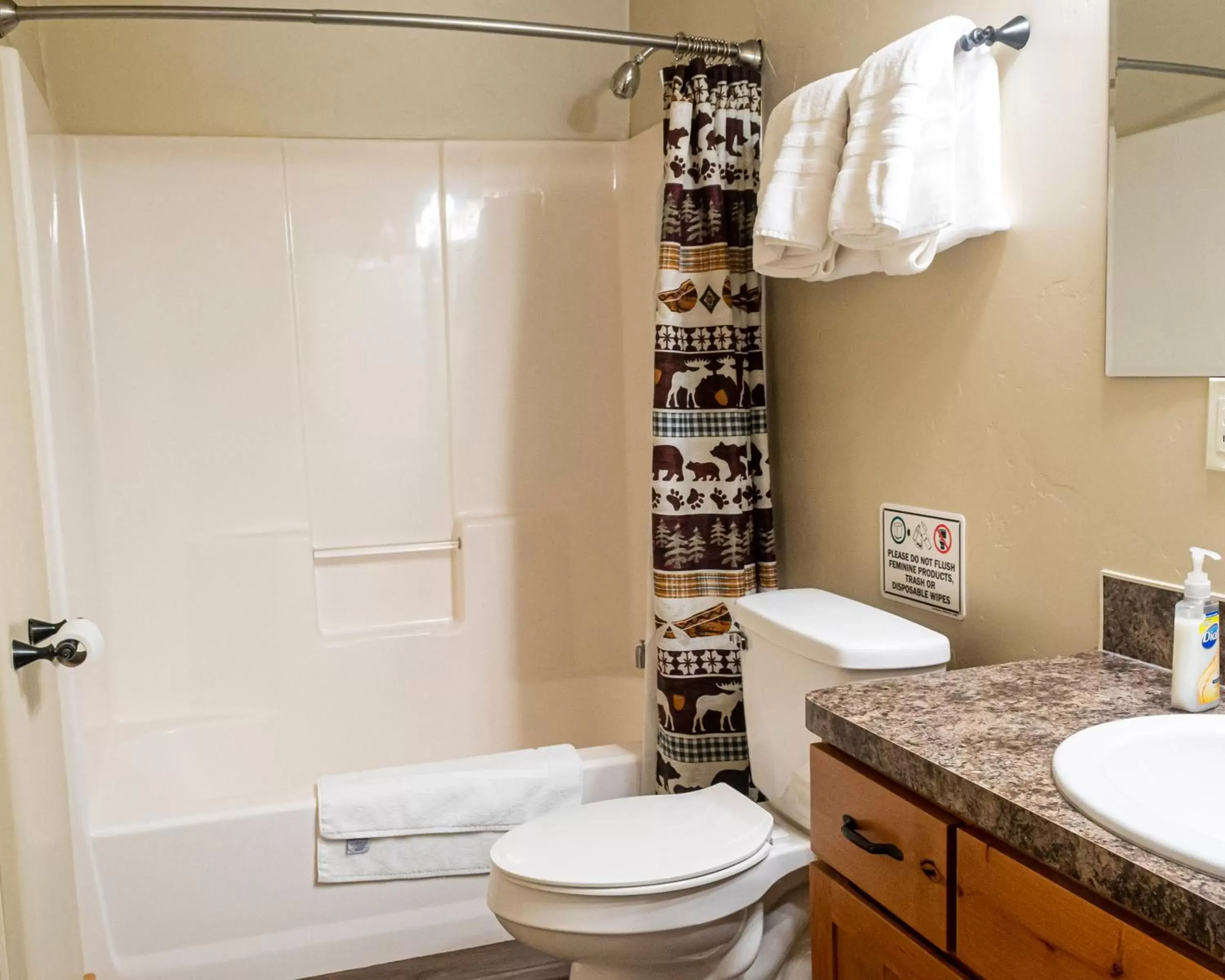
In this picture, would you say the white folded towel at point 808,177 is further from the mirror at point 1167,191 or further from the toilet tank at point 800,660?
→ the toilet tank at point 800,660

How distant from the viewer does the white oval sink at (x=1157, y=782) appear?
820 mm

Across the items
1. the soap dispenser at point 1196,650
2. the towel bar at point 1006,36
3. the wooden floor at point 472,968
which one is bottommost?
the wooden floor at point 472,968

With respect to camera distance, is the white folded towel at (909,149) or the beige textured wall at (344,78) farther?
the beige textured wall at (344,78)

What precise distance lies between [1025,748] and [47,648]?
45.1 inches

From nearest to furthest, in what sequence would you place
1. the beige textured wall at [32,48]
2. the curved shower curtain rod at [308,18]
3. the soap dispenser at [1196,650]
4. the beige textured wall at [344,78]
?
the soap dispenser at [1196,650], the curved shower curtain rod at [308,18], the beige textured wall at [32,48], the beige textured wall at [344,78]

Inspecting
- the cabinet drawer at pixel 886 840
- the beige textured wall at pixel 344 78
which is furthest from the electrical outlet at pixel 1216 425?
the beige textured wall at pixel 344 78

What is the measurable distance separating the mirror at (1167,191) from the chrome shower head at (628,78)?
3.78ft

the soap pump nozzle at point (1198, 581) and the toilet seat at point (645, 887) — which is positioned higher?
the soap pump nozzle at point (1198, 581)

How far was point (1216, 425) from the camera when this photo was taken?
4.00 ft

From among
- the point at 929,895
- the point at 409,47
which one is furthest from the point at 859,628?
the point at 409,47

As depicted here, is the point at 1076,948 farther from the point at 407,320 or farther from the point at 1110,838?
the point at 407,320

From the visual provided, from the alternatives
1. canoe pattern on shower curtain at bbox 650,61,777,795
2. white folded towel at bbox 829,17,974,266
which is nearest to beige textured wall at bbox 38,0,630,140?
canoe pattern on shower curtain at bbox 650,61,777,795

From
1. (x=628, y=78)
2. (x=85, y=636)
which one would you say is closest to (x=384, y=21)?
(x=628, y=78)

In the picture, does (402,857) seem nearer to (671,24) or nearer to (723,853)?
(723,853)
